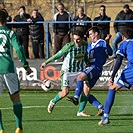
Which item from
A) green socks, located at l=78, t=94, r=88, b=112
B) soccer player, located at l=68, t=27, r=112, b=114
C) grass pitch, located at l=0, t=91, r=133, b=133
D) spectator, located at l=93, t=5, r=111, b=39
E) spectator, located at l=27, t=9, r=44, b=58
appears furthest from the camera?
spectator, located at l=27, t=9, r=44, b=58

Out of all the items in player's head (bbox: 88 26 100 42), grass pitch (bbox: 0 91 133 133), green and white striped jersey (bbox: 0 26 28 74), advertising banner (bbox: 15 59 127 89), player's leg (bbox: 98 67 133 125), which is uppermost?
green and white striped jersey (bbox: 0 26 28 74)

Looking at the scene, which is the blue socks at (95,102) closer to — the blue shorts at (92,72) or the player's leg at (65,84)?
the blue shorts at (92,72)

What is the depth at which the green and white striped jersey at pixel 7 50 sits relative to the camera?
9734 mm

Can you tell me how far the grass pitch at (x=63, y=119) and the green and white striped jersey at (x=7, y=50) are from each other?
4.25ft

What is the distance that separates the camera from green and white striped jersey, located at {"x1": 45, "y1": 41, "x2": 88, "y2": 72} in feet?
42.1

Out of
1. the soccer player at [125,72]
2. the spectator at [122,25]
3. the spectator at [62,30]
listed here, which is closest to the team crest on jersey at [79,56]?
the soccer player at [125,72]

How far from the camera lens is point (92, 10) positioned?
30.4 meters

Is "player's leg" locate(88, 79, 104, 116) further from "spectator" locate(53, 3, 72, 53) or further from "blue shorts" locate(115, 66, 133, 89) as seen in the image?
"spectator" locate(53, 3, 72, 53)

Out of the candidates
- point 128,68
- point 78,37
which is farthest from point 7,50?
point 78,37

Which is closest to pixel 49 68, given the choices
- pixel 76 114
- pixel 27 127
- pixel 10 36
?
A: pixel 76 114

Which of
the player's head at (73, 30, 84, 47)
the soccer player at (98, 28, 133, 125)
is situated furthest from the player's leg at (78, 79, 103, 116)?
the soccer player at (98, 28, 133, 125)

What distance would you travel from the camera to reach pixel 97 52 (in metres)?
13.0

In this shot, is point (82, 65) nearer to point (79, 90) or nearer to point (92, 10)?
point (79, 90)

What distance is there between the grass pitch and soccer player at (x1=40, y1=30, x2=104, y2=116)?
495 millimetres
